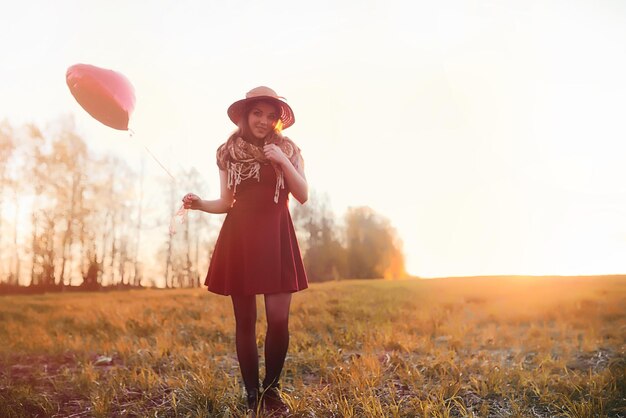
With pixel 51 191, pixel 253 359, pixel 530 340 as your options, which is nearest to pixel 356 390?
pixel 253 359

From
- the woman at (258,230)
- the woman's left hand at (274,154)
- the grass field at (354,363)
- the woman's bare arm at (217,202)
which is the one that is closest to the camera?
the woman's left hand at (274,154)

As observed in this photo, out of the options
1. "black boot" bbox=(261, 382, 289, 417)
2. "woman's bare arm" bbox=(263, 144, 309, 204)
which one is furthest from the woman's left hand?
"black boot" bbox=(261, 382, 289, 417)

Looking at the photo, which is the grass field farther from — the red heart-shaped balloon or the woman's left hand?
the red heart-shaped balloon

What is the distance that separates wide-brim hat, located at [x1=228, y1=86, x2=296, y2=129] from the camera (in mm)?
3828

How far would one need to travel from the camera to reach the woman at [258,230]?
12.3 feet

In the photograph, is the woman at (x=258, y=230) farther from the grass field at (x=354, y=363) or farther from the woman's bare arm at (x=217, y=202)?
the grass field at (x=354, y=363)

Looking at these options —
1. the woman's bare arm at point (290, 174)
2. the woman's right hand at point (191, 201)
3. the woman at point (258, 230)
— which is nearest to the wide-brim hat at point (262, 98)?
the woman at point (258, 230)

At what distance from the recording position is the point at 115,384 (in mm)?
4797

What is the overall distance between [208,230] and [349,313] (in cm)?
1668

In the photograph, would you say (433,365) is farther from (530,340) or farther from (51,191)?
(51,191)

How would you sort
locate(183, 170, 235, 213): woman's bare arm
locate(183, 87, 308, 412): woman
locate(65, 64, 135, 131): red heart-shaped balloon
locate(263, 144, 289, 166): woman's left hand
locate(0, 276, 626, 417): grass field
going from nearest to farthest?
1. locate(263, 144, 289, 166): woman's left hand
2. locate(183, 87, 308, 412): woman
3. locate(183, 170, 235, 213): woman's bare arm
4. locate(0, 276, 626, 417): grass field
5. locate(65, 64, 135, 131): red heart-shaped balloon

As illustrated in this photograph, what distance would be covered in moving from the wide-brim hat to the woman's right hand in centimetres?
69

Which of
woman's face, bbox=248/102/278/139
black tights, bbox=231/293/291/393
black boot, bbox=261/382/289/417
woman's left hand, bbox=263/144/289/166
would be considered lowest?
black boot, bbox=261/382/289/417

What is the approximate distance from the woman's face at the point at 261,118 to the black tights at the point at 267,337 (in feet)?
4.02
